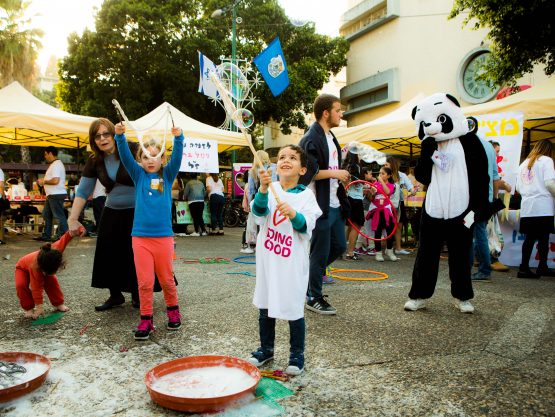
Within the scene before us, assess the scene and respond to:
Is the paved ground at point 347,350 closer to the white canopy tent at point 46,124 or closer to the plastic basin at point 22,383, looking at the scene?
the plastic basin at point 22,383

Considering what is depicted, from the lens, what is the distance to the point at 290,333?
2756 mm

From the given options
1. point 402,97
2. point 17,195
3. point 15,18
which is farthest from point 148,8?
point 17,195

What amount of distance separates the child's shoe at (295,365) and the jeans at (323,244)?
137 cm

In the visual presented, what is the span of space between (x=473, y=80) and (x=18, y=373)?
21306 millimetres

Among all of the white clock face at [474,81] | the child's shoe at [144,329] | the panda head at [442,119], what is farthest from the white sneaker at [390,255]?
the white clock face at [474,81]

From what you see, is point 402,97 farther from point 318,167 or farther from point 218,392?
point 218,392

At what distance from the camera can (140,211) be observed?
3512mm

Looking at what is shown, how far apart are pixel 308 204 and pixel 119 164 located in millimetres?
1964

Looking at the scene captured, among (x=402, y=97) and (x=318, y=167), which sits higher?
(x=402, y=97)

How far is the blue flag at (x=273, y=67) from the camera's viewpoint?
13.4 metres

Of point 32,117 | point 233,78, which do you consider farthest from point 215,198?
point 32,117

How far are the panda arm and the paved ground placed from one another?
1.20 m

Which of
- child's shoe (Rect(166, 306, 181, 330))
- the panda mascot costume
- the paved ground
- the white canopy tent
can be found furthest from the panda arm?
the white canopy tent

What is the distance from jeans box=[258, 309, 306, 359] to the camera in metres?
2.72
